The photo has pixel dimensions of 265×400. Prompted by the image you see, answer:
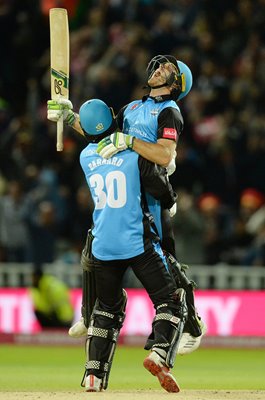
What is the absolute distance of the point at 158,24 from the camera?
61.3 ft

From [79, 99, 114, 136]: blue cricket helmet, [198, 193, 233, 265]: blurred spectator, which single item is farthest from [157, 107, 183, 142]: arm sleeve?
[198, 193, 233, 265]: blurred spectator

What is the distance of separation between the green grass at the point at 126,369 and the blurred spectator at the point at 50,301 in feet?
1.53

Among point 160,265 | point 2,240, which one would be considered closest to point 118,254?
point 160,265

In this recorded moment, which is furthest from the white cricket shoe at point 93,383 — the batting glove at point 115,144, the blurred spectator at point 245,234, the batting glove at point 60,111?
the blurred spectator at point 245,234

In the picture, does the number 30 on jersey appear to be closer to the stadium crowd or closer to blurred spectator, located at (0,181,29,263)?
the stadium crowd

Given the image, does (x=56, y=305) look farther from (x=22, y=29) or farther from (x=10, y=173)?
(x=22, y=29)

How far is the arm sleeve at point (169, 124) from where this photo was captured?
9.20 metres

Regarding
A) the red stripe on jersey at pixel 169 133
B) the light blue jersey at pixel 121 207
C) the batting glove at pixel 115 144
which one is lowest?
the light blue jersey at pixel 121 207

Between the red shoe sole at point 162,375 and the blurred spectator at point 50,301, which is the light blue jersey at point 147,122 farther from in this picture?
the blurred spectator at point 50,301

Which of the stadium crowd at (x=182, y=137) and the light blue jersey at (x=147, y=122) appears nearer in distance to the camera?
the light blue jersey at (x=147, y=122)

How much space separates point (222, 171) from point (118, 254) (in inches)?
317

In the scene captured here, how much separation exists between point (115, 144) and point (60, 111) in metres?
0.76

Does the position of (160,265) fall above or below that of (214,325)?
above

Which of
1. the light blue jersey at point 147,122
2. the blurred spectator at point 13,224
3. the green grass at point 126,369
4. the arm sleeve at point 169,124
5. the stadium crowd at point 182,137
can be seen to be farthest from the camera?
the blurred spectator at point 13,224
